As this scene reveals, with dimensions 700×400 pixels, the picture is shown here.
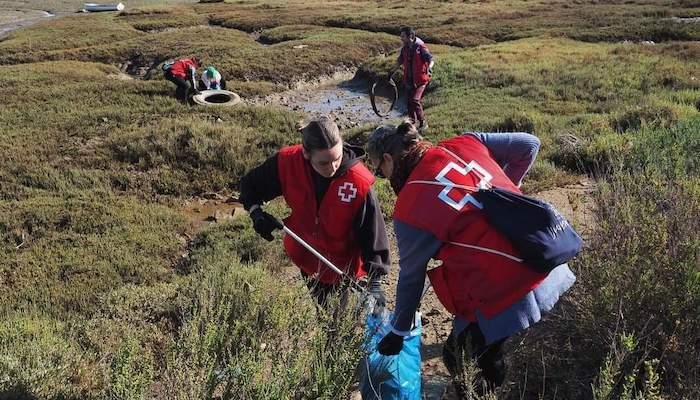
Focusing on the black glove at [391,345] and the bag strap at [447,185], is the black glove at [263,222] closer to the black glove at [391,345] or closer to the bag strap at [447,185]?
the black glove at [391,345]

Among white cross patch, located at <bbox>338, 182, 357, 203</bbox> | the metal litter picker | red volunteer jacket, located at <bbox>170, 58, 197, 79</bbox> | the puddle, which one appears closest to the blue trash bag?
the metal litter picker

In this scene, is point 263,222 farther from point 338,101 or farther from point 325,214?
point 338,101

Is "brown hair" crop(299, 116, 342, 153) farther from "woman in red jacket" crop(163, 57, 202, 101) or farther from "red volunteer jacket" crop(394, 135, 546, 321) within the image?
"woman in red jacket" crop(163, 57, 202, 101)

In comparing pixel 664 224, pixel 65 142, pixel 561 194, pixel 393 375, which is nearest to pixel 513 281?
pixel 393 375

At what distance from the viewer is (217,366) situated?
3.14 meters

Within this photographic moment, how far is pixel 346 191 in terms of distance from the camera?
11.6ft

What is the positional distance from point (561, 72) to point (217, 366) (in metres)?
15.8

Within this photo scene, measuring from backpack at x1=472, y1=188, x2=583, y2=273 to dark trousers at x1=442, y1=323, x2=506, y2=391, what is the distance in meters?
0.52

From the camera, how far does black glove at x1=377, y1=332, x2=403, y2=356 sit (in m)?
2.91

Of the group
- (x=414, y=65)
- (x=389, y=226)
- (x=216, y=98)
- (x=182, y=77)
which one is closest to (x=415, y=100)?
(x=414, y=65)

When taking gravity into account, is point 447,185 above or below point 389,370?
above

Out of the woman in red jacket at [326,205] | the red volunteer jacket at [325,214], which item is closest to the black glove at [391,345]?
the woman in red jacket at [326,205]

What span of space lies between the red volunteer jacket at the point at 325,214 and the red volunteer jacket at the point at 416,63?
8743 mm

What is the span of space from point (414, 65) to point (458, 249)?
Answer: 9.91 m
